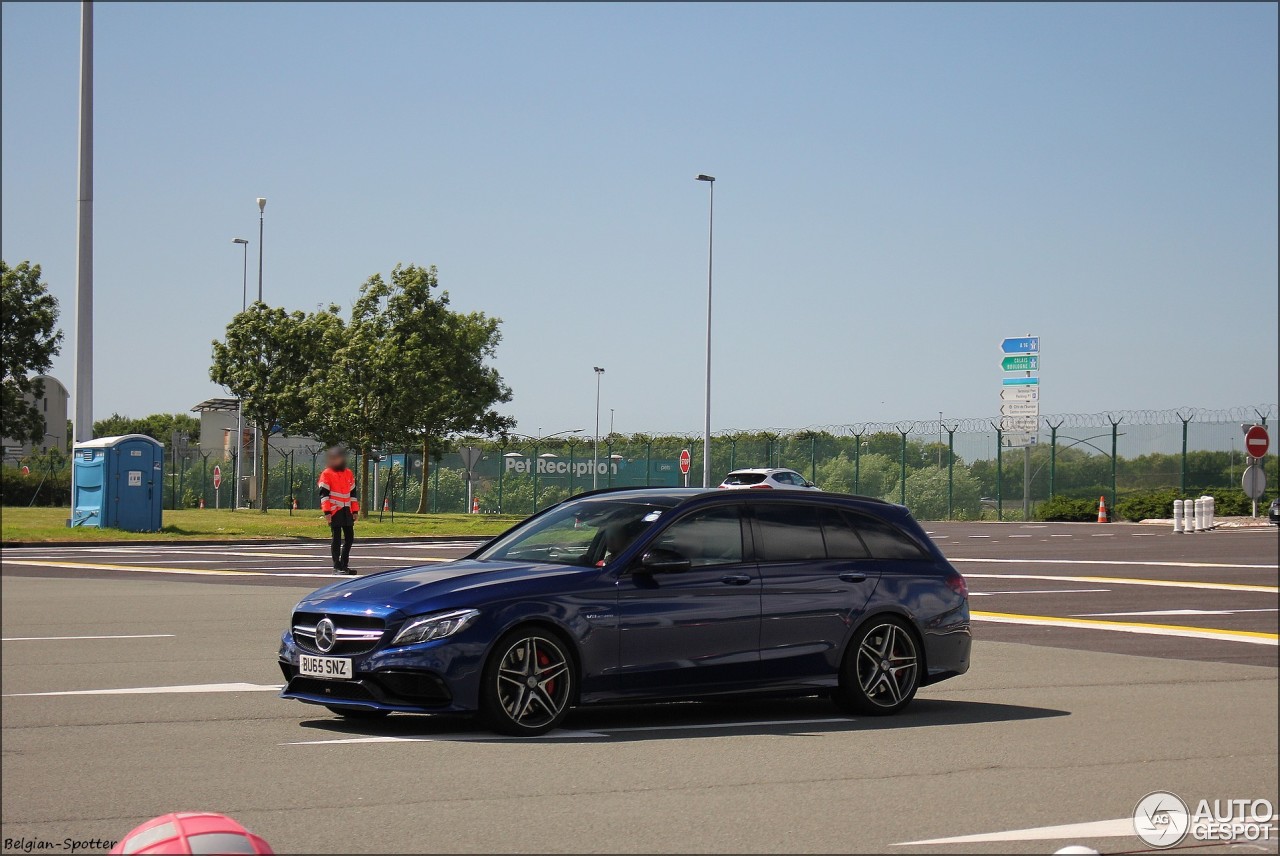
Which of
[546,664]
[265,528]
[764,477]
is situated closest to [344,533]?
[546,664]

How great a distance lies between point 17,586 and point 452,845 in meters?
2.17

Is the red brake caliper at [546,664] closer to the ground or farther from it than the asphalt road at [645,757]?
farther from it

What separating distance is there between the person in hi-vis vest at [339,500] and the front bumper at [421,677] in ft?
44.1

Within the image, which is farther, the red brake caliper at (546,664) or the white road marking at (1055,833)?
the red brake caliper at (546,664)

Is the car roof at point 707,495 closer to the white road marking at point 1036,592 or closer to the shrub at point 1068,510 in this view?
the white road marking at point 1036,592

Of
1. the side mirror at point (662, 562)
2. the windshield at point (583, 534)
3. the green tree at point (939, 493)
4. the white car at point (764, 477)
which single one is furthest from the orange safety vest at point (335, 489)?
the green tree at point (939, 493)

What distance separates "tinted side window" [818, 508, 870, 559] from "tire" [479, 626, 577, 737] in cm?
221

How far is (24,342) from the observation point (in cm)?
533

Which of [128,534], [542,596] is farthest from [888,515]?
[128,534]

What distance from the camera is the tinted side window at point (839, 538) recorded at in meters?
10.7

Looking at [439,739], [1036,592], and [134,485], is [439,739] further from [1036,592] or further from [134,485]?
[134,485]

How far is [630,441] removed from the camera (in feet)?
206

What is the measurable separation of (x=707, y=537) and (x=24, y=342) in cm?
561

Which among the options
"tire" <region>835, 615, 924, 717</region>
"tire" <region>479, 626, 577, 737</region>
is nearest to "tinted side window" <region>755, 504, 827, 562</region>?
"tire" <region>835, 615, 924, 717</region>
